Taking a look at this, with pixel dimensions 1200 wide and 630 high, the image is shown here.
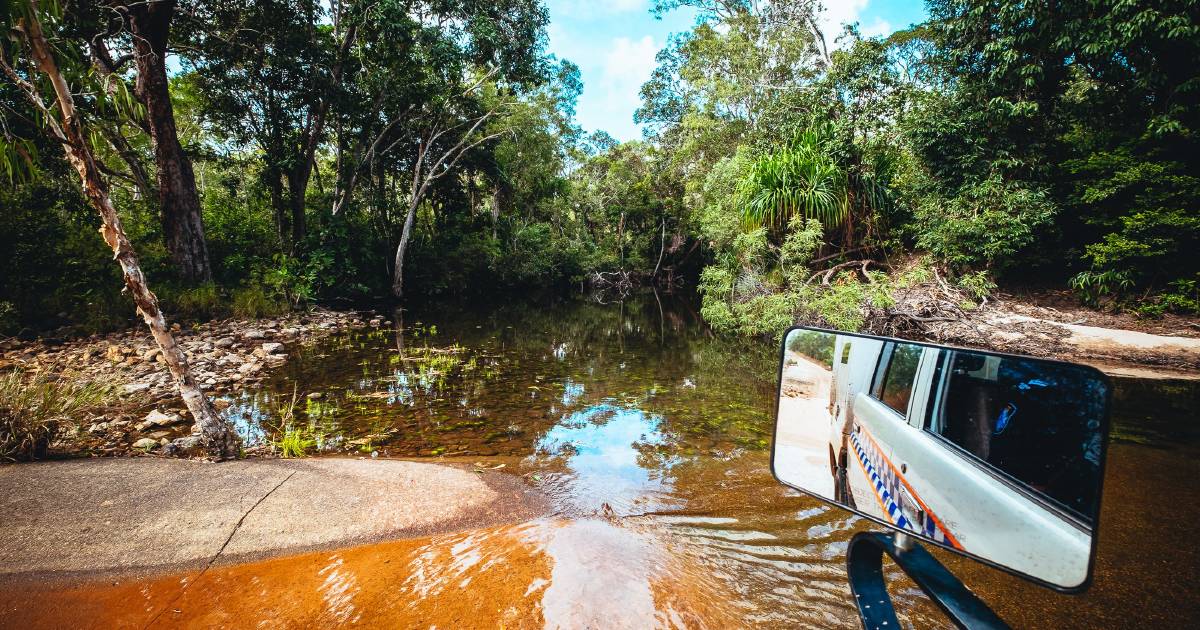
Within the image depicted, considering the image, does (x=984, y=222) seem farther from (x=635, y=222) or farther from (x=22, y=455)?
(x=635, y=222)

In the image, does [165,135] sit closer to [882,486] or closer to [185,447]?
[185,447]

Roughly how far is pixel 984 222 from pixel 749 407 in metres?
7.55

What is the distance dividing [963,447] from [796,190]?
35.9ft

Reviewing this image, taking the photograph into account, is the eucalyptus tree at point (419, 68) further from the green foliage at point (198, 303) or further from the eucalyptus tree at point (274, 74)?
the green foliage at point (198, 303)

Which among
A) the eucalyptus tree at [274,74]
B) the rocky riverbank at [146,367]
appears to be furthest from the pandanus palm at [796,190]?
the eucalyptus tree at [274,74]

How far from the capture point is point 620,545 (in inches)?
98.0

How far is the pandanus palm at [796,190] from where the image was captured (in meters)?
10.6

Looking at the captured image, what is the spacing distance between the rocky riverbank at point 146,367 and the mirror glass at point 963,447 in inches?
209

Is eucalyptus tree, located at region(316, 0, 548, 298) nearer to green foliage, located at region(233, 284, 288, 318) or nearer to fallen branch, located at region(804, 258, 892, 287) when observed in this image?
green foliage, located at region(233, 284, 288, 318)

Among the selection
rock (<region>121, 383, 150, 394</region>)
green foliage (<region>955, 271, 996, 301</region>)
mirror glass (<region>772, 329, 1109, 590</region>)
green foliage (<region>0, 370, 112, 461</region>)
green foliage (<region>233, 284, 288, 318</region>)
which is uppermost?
green foliage (<region>955, 271, 996, 301</region>)

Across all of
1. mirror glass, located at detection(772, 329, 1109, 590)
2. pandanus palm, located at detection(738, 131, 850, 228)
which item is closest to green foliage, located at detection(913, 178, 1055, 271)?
pandanus palm, located at detection(738, 131, 850, 228)

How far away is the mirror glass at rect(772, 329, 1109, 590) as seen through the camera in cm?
75

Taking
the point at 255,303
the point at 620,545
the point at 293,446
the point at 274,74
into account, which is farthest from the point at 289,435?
the point at 274,74

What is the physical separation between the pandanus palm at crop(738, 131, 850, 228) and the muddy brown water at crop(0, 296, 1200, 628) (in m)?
5.94
